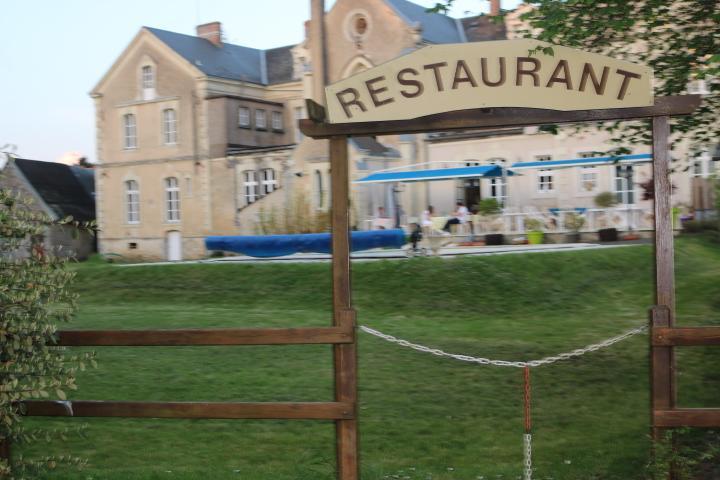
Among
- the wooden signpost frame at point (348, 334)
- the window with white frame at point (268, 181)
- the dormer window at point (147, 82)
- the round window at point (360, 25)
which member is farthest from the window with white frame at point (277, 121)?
the wooden signpost frame at point (348, 334)

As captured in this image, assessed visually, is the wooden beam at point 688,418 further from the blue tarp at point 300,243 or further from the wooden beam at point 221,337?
the blue tarp at point 300,243

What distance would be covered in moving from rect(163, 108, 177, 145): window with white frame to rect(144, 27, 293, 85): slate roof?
2833mm

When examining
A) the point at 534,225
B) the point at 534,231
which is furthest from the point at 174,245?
the point at 534,231

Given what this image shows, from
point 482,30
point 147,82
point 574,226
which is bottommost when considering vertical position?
point 574,226

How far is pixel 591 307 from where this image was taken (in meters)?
17.1

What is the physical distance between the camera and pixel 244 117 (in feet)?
146

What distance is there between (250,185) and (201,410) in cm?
3693

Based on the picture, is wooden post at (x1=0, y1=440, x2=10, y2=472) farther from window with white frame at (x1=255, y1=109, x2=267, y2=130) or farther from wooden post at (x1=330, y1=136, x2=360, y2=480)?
window with white frame at (x1=255, y1=109, x2=267, y2=130)

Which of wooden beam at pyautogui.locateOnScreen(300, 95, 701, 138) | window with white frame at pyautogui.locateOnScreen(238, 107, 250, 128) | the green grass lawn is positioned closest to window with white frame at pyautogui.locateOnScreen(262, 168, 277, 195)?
window with white frame at pyautogui.locateOnScreen(238, 107, 250, 128)

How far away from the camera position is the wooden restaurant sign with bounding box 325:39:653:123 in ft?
19.4

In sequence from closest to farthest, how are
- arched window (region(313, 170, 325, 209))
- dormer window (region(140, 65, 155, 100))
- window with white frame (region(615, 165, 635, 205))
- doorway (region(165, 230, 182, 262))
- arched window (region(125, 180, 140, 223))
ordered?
1. window with white frame (region(615, 165, 635, 205))
2. arched window (region(313, 170, 325, 209))
3. doorway (region(165, 230, 182, 262))
4. dormer window (region(140, 65, 155, 100))
5. arched window (region(125, 180, 140, 223))

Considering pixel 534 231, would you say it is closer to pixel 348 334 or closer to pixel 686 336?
pixel 686 336

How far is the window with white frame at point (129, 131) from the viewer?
4625 centimetres

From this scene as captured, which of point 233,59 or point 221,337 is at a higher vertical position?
point 233,59
